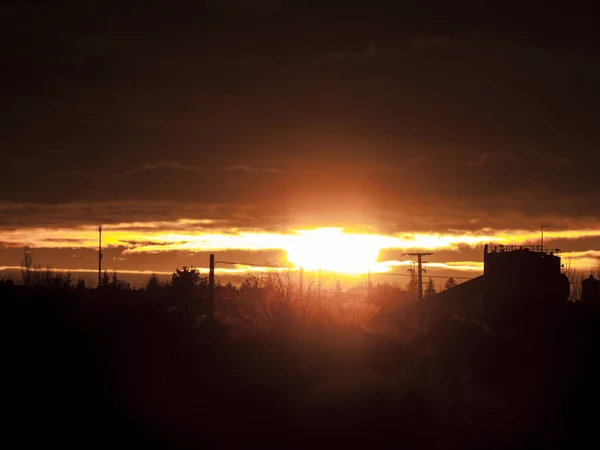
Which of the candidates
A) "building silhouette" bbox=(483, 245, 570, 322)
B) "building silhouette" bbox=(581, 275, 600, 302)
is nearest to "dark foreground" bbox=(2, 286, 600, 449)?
"building silhouette" bbox=(483, 245, 570, 322)

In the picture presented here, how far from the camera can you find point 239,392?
28234 millimetres

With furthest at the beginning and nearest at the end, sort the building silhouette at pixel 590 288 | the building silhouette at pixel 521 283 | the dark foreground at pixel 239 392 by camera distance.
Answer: the building silhouette at pixel 590 288 → the building silhouette at pixel 521 283 → the dark foreground at pixel 239 392

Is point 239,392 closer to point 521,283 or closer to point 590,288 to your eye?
point 521,283

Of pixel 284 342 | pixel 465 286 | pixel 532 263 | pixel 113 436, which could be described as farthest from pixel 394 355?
pixel 465 286

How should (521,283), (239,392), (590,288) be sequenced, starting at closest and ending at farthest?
(239,392) < (521,283) < (590,288)

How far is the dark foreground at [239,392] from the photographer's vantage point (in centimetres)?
2356

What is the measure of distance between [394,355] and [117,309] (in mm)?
16989

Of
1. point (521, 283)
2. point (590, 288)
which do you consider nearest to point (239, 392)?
point (521, 283)

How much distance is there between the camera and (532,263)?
79562 mm

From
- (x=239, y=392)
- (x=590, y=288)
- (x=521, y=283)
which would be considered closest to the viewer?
(x=239, y=392)

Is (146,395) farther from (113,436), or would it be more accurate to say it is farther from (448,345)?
(448,345)

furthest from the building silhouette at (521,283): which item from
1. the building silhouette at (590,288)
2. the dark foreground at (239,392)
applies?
the dark foreground at (239,392)

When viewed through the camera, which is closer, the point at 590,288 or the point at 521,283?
the point at 521,283

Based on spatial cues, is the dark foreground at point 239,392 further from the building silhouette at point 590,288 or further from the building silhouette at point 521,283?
the building silhouette at point 590,288
